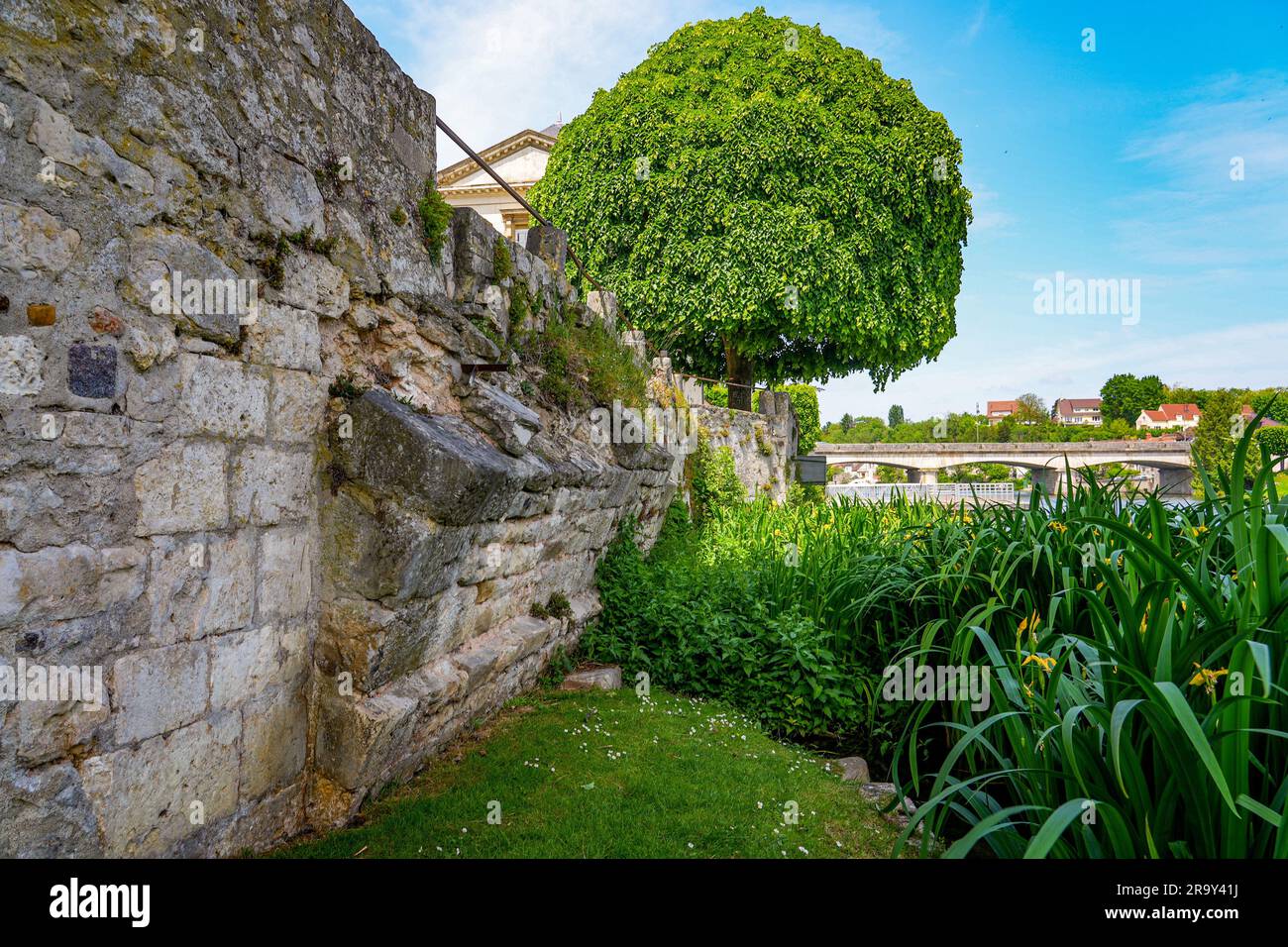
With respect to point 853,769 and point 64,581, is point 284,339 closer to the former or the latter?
point 64,581

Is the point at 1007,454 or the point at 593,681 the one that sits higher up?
the point at 1007,454

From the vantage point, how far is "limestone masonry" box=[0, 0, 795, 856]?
1.78 m

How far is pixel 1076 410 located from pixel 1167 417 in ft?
96.8

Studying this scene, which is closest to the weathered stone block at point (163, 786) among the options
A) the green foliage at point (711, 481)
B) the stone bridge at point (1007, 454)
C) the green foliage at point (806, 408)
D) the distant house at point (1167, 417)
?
the green foliage at point (711, 481)

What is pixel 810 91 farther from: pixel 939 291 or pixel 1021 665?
pixel 1021 665

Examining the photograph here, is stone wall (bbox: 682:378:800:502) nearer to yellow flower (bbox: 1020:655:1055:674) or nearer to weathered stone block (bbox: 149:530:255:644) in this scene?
yellow flower (bbox: 1020:655:1055:674)

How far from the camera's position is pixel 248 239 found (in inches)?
93.8

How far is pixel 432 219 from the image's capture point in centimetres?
338

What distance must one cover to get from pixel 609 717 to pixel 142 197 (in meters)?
3.11

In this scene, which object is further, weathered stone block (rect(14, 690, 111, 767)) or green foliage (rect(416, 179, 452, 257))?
green foliage (rect(416, 179, 452, 257))

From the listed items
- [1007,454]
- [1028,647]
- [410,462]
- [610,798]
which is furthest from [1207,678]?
[1007,454]

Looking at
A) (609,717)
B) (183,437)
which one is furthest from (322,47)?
(609,717)

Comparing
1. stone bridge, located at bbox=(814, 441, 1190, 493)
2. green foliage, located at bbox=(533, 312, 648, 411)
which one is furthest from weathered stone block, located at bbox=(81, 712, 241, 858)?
stone bridge, located at bbox=(814, 441, 1190, 493)

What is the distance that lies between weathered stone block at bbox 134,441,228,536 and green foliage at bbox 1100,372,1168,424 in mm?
74009
